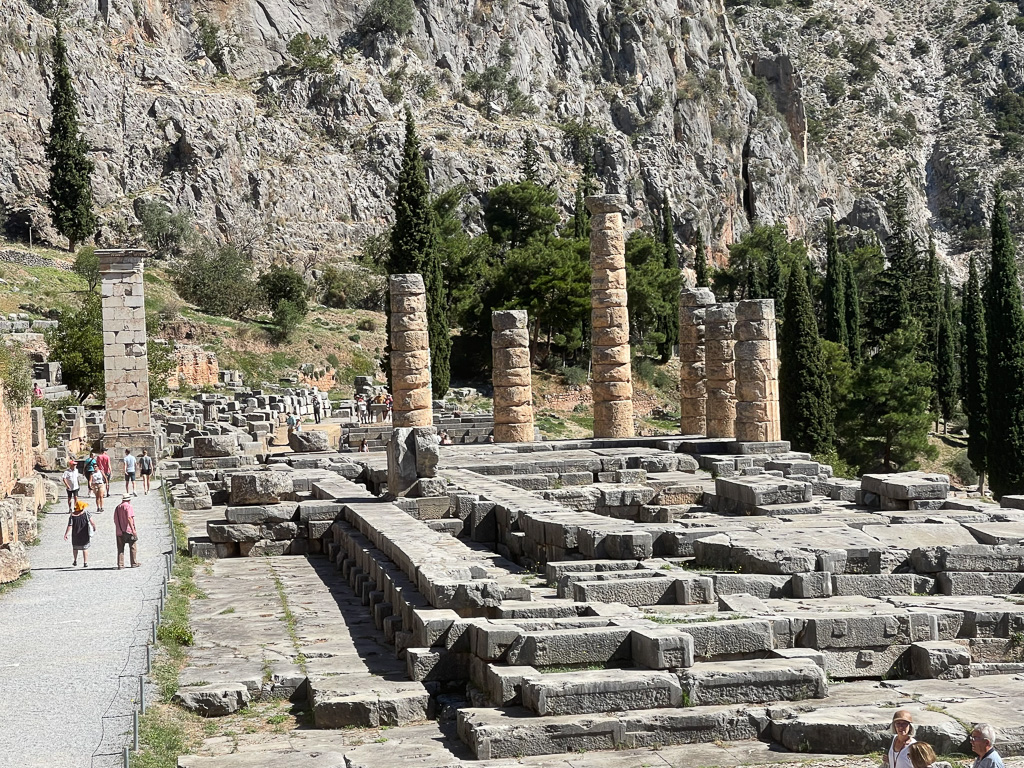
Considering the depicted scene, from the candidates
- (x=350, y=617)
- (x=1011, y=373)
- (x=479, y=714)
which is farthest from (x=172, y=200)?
(x=479, y=714)

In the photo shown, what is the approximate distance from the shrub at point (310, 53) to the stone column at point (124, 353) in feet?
193

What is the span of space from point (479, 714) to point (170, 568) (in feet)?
27.5

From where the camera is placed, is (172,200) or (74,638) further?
(172,200)

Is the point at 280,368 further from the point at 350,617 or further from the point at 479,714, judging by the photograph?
the point at 479,714

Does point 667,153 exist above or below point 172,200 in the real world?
above

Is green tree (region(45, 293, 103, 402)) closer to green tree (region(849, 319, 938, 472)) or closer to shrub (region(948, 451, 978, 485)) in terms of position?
green tree (region(849, 319, 938, 472))

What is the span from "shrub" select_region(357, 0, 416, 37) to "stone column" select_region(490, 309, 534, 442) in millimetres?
70037

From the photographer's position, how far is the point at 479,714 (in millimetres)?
9539

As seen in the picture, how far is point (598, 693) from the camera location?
378 inches

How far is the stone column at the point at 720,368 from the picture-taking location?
30328 millimetres

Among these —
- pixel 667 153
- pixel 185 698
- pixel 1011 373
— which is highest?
pixel 667 153

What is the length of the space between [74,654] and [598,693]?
515 centimetres

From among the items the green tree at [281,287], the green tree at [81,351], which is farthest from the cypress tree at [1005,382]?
the green tree at [281,287]

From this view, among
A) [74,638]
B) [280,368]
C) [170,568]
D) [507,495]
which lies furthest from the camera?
[280,368]
